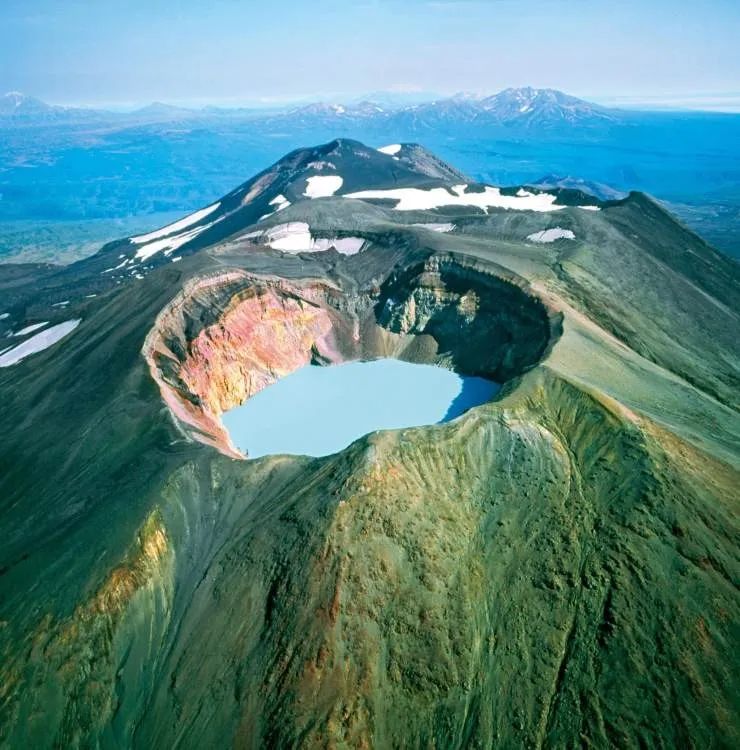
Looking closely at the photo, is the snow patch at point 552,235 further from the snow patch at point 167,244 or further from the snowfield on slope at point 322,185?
the snow patch at point 167,244

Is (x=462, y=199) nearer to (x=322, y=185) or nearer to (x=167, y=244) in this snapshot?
(x=322, y=185)

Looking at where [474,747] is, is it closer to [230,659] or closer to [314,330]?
[230,659]

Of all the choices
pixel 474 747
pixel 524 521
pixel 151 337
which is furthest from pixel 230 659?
pixel 151 337

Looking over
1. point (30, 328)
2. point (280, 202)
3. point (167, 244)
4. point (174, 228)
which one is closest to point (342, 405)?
point (30, 328)

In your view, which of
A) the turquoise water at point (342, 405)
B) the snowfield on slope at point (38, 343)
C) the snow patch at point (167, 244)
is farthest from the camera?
the snow patch at point (167, 244)

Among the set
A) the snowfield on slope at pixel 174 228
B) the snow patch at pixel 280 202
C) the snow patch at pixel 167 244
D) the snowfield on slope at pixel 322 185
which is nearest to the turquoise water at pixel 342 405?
the snow patch at pixel 280 202

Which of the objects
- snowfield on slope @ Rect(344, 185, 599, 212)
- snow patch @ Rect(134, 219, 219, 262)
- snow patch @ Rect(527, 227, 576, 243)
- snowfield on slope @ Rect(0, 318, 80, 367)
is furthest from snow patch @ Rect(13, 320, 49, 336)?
snow patch @ Rect(527, 227, 576, 243)
